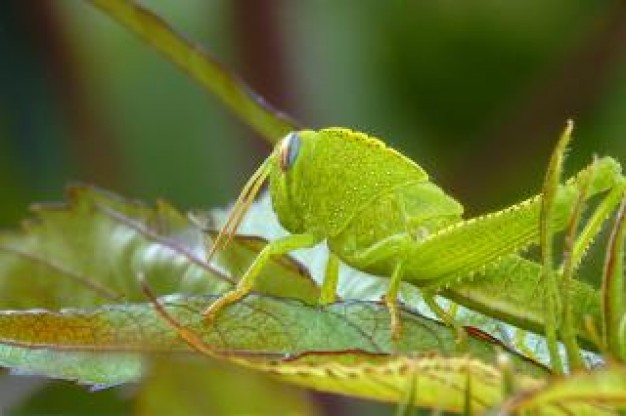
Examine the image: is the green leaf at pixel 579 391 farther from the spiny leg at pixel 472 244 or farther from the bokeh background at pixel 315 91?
the bokeh background at pixel 315 91

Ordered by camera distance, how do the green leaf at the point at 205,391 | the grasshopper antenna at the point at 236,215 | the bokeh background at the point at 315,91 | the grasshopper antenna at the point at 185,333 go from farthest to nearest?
the bokeh background at the point at 315,91 → the grasshopper antenna at the point at 236,215 → the grasshopper antenna at the point at 185,333 → the green leaf at the point at 205,391

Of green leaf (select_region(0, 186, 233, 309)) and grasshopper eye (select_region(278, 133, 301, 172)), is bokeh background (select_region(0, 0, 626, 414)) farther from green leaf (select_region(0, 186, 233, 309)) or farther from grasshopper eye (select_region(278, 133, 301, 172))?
grasshopper eye (select_region(278, 133, 301, 172))

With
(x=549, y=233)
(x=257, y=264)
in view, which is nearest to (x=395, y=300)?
(x=257, y=264)

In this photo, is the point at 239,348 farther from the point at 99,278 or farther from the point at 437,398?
the point at 99,278

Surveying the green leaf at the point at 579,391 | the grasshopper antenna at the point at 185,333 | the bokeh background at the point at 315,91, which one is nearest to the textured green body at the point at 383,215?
the grasshopper antenna at the point at 185,333

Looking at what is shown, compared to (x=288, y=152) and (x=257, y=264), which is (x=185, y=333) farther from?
(x=288, y=152)

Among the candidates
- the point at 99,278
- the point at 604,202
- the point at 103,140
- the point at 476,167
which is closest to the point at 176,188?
the point at 103,140

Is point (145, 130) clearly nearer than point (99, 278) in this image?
No
